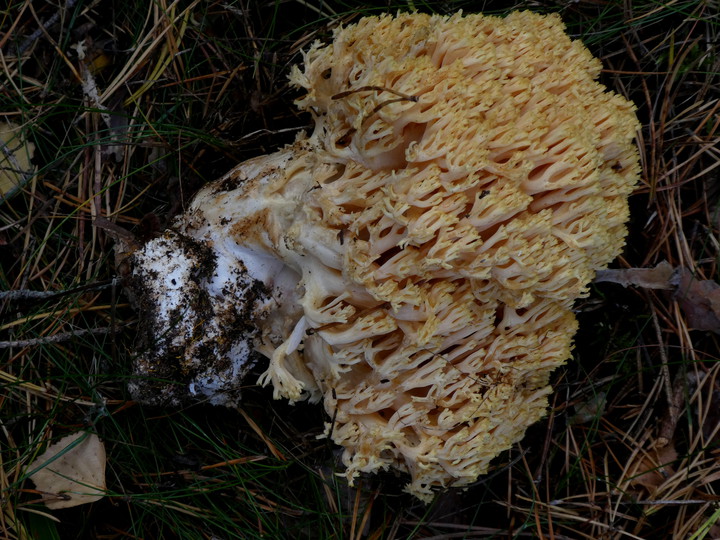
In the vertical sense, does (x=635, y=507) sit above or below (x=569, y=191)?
below

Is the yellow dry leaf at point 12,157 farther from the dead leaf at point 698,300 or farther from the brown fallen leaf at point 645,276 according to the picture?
the dead leaf at point 698,300

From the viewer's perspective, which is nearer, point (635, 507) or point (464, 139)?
point (464, 139)

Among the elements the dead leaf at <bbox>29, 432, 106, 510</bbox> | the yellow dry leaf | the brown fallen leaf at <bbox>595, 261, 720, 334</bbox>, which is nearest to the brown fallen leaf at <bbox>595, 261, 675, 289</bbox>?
the brown fallen leaf at <bbox>595, 261, 720, 334</bbox>

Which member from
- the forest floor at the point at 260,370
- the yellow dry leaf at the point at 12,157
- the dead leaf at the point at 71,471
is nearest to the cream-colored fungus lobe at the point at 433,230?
the forest floor at the point at 260,370

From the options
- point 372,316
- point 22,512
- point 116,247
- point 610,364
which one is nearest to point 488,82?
point 372,316

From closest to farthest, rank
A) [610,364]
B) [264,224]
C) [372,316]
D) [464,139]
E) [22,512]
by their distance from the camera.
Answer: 1. [464,139]
2. [372,316]
3. [264,224]
4. [22,512]
5. [610,364]

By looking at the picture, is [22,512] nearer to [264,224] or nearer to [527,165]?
[264,224]

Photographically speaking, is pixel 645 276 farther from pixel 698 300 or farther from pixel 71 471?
pixel 71 471

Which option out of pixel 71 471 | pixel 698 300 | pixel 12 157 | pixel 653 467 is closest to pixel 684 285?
pixel 698 300
